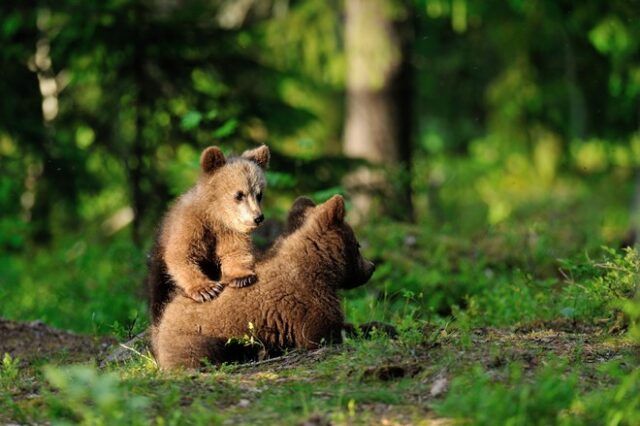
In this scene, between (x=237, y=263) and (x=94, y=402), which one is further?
(x=237, y=263)

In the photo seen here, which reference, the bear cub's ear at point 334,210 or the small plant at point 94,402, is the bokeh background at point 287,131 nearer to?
the bear cub's ear at point 334,210

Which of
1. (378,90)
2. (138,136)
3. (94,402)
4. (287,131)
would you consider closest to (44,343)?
(94,402)

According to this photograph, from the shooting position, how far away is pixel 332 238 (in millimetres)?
7469

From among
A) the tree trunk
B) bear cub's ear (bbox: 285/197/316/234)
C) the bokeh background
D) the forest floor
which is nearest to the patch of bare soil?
the bokeh background

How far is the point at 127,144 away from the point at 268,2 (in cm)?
543

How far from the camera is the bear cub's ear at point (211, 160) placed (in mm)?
8023

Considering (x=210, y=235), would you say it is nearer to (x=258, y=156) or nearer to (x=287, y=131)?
(x=258, y=156)

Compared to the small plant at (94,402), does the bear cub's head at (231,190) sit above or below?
above

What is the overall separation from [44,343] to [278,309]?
3155mm

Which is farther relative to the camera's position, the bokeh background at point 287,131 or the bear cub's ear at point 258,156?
the bokeh background at point 287,131

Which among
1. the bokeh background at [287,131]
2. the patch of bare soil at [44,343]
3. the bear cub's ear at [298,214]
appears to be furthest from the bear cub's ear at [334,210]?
the patch of bare soil at [44,343]

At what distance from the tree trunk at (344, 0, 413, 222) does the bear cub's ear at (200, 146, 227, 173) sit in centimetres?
761

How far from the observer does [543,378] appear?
544cm

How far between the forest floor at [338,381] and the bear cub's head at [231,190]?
→ 3.61 feet
